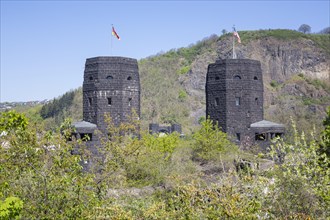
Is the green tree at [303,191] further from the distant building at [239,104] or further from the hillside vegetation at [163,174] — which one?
the distant building at [239,104]

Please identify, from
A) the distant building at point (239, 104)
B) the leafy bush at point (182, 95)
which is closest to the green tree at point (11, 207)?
the distant building at point (239, 104)

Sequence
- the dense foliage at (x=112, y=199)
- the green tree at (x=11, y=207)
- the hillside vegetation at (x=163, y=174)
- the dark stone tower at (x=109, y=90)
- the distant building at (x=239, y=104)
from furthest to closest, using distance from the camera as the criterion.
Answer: the distant building at (x=239, y=104) → the dark stone tower at (x=109, y=90) → the hillside vegetation at (x=163, y=174) → the dense foliage at (x=112, y=199) → the green tree at (x=11, y=207)

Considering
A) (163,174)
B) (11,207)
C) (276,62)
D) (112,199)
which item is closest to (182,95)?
(276,62)

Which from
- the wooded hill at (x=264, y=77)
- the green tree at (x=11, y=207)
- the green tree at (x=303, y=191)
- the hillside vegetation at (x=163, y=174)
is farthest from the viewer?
the wooded hill at (x=264, y=77)

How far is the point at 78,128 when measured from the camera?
3347cm

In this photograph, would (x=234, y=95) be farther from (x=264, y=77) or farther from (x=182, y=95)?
(x=264, y=77)

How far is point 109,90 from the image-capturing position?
34.7 metres

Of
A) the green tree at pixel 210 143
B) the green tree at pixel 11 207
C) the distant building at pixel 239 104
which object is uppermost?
the distant building at pixel 239 104

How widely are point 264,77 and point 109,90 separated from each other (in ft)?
185

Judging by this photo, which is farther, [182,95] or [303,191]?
[182,95]

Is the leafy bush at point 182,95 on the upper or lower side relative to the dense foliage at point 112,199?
upper

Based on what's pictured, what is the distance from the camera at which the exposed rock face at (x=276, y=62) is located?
86.9 metres

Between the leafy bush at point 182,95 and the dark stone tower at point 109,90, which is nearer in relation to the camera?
the dark stone tower at point 109,90

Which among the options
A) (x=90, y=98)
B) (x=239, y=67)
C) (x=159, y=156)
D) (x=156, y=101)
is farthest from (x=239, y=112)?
(x=156, y=101)
